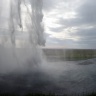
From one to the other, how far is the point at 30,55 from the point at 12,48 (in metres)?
4.96

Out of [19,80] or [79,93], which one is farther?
[19,80]

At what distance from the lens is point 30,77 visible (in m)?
37.0

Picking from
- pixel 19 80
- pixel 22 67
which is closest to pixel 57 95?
pixel 19 80

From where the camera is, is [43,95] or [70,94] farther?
[70,94]

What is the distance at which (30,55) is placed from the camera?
52.8 meters

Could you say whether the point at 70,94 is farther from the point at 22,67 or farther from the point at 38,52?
the point at 38,52

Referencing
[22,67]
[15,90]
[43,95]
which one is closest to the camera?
[43,95]

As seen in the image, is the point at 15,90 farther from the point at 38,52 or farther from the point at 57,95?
the point at 38,52

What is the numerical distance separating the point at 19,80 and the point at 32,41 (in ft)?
64.1

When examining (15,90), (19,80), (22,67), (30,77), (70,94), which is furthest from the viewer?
(22,67)

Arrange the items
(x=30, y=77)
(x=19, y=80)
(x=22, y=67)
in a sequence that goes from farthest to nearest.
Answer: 1. (x=22, y=67)
2. (x=30, y=77)
3. (x=19, y=80)

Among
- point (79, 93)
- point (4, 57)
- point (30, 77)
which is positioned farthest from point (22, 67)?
point (79, 93)

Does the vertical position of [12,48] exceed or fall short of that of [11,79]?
it exceeds it

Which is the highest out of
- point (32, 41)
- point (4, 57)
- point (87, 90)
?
point (32, 41)
